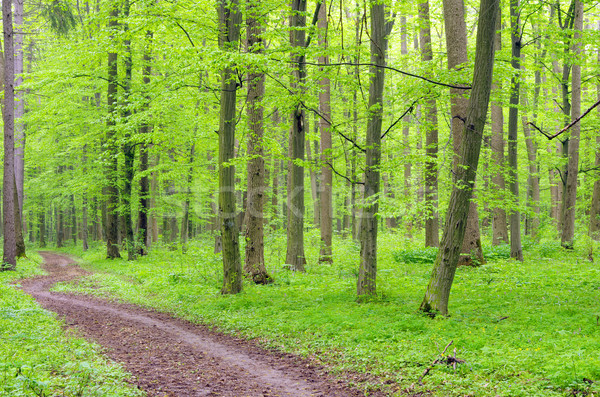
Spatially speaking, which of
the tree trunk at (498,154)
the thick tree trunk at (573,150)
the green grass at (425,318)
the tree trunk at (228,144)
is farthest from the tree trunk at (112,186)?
the thick tree trunk at (573,150)

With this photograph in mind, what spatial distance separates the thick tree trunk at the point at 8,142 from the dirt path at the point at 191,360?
6.57 meters

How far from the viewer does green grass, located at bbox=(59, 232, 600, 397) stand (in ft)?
15.6

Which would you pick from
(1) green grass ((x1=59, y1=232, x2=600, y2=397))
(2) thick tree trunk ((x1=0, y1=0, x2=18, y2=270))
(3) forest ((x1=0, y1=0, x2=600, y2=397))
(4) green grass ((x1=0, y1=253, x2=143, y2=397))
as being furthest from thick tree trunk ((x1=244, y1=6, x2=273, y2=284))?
(2) thick tree trunk ((x1=0, y1=0, x2=18, y2=270))

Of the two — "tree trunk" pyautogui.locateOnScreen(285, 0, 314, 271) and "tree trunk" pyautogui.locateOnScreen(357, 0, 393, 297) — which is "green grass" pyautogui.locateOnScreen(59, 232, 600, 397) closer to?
"tree trunk" pyautogui.locateOnScreen(285, 0, 314, 271)

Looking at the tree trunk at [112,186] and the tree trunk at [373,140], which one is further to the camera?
the tree trunk at [112,186]

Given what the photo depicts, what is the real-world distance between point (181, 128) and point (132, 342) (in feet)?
38.5

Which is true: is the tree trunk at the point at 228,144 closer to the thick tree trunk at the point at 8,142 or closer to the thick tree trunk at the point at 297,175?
the thick tree trunk at the point at 297,175

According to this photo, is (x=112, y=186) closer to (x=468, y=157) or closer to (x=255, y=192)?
(x=255, y=192)

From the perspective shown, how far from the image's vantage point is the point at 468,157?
263 inches

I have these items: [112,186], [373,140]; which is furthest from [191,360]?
[112,186]

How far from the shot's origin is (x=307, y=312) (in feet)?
26.9

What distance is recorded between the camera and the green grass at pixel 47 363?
4.24m

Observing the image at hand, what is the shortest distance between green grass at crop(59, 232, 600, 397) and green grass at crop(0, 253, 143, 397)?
272 cm

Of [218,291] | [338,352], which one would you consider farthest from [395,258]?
[338,352]
